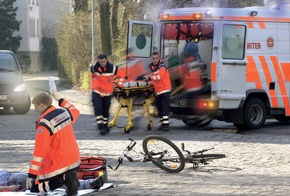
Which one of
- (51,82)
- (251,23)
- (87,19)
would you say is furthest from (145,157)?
(87,19)

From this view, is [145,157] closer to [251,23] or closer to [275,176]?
[275,176]

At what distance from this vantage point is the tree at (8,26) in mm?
71562

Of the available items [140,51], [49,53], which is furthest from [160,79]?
[49,53]

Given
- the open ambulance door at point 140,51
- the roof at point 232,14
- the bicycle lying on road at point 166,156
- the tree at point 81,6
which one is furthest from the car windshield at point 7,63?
the tree at point 81,6

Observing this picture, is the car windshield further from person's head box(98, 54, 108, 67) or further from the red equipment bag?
the red equipment bag

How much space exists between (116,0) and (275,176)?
23.1 metres

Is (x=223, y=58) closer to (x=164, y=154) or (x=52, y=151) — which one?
(x=164, y=154)

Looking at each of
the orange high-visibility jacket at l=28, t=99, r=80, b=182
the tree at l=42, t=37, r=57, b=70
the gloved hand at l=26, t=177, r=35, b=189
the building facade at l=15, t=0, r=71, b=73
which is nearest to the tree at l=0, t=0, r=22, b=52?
the building facade at l=15, t=0, r=71, b=73

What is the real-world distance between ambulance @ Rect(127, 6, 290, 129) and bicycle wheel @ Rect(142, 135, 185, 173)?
5.13 metres

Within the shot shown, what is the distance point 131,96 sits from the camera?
16281 mm

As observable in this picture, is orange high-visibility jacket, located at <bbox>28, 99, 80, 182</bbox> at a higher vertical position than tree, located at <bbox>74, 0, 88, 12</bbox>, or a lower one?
lower

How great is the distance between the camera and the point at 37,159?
823cm

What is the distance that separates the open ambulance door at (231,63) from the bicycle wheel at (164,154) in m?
5.16

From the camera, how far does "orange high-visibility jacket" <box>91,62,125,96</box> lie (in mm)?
15922
